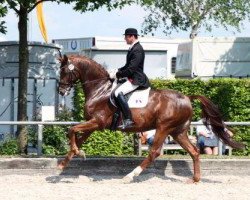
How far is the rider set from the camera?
12984mm

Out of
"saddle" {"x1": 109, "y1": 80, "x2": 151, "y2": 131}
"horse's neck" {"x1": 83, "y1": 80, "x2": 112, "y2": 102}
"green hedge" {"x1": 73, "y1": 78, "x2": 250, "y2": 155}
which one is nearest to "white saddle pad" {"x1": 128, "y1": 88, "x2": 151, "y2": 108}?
"saddle" {"x1": 109, "y1": 80, "x2": 151, "y2": 131}

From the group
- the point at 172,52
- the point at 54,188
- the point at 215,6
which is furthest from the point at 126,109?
the point at 215,6

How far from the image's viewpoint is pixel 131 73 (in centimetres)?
1298

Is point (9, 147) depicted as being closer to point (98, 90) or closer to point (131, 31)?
point (98, 90)

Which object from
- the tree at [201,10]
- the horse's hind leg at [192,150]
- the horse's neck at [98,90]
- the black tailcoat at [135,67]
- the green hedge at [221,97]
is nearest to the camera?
the black tailcoat at [135,67]

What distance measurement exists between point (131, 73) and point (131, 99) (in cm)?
48

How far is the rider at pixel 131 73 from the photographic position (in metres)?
13.0

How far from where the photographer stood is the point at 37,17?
27953 millimetres

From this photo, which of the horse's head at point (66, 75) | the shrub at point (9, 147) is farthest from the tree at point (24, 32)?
the horse's head at point (66, 75)

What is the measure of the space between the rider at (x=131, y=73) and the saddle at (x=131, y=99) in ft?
0.32

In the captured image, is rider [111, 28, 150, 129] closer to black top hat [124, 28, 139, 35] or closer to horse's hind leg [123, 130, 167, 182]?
black top hat [124, 28, 139, 35]

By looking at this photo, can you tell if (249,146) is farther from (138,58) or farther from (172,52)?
(172,52)

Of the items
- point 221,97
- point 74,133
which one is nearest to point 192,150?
point 74,133

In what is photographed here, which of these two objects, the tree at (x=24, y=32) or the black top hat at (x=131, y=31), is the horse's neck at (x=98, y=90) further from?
the tree at (x=24, y=32)
